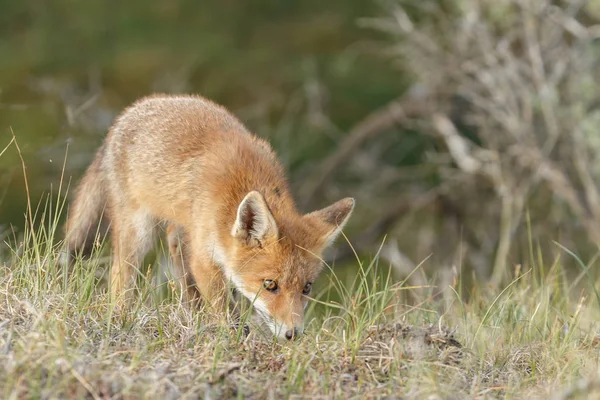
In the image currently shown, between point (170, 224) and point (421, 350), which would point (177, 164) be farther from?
point (421, 350)

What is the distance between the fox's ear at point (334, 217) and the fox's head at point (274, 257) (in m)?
0.01

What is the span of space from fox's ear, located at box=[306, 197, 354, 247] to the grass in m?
0.71

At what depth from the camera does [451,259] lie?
406 inches

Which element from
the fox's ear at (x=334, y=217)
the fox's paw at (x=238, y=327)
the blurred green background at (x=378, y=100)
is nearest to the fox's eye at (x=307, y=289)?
the fox's ear at (x=334, y=217)

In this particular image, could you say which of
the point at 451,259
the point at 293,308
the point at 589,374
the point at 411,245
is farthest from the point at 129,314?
the point at 411,245

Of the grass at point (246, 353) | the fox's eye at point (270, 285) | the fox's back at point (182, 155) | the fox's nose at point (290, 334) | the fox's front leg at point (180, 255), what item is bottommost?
the fox's front leg at point (180, 255)

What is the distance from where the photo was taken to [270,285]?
467 centimetres

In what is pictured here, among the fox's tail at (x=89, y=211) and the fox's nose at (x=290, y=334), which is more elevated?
the fox's tail at (x=89, y=211)

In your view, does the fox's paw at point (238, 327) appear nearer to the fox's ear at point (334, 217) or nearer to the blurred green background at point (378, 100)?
the fox's ear at point (334, 217)

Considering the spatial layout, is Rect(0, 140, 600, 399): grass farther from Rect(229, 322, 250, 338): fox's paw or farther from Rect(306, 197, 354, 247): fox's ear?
Rect(306, 197, 354, 247): fox's ear

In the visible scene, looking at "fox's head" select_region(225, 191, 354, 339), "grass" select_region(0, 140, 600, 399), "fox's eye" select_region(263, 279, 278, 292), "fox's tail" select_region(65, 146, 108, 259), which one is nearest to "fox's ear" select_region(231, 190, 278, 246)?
"fox's head" select_region(225, 191, 354, 339)

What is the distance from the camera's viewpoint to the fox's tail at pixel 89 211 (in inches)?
221

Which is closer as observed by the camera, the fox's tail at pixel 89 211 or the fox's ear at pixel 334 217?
the fox's ear at pixel 334 217

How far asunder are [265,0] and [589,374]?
1322 cm
